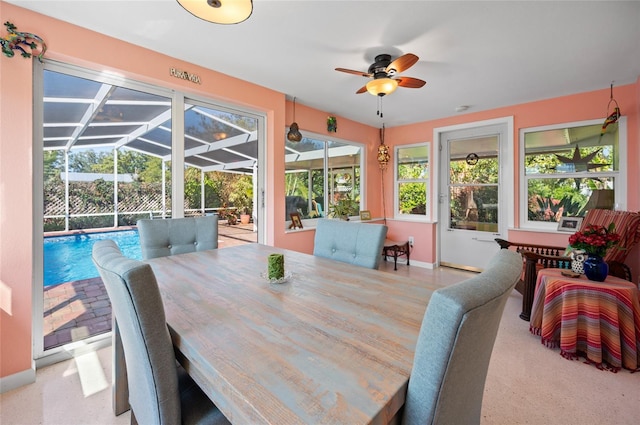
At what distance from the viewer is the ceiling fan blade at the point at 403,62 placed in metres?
2.14

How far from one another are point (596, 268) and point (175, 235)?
10.6 feet

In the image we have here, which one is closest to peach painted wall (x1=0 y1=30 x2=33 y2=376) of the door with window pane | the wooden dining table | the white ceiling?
the white ceiling

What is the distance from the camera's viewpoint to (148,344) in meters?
0.79

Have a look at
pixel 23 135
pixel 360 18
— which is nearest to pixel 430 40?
pixel 360 18

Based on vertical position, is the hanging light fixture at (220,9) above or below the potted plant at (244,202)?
above

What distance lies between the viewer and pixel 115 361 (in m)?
→ 1.49

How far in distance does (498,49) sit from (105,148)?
3.57 metres

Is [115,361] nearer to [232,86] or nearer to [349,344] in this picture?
[349,344]

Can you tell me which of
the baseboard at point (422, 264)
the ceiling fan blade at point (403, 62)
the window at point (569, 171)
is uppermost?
the ceiling fan blade at point (403, 62)

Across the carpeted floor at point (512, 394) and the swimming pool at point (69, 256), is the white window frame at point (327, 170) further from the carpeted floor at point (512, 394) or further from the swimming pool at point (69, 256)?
the carpeted floor at point (512, 394)

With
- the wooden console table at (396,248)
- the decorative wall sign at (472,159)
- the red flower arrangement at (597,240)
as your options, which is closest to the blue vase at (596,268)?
the red flower arrangement at (597,240)

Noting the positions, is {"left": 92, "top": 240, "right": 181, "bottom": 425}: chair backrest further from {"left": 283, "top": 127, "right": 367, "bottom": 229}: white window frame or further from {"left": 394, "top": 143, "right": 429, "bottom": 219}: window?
{"left": 394, "top": 143, "right": 429, "bottom": 219}: window

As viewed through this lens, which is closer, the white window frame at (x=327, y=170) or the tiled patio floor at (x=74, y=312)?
the tiled patio floor at (x=74, y=312)

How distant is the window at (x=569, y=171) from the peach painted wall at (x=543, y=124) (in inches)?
3.5
